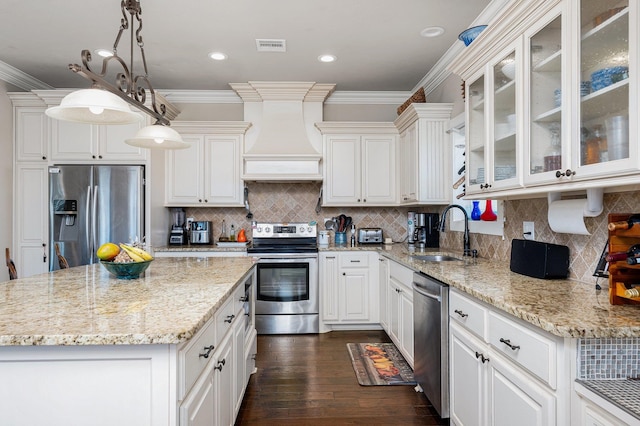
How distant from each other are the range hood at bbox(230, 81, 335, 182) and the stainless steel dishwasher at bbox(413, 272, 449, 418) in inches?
78.7

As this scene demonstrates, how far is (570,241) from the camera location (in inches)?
79.3

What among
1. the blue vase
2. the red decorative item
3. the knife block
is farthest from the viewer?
the blue vase

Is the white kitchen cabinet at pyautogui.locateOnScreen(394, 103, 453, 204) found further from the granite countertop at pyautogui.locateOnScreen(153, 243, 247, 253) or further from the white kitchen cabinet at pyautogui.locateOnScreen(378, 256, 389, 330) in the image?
the granite countertop at pyautogui.locateOnScreen(153, 243, 247, 253)

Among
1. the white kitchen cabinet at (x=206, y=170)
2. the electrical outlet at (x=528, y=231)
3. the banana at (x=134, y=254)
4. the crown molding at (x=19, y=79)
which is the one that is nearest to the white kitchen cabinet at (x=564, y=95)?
the electrical outlet at (x=528, y=231)

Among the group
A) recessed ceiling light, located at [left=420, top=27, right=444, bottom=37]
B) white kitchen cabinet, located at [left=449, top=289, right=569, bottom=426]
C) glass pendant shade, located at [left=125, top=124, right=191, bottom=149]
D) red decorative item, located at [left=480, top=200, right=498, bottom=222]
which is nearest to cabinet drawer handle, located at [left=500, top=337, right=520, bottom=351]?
white kitchen cabinet, located at [left=449, top=289, right=569, bottom=426]

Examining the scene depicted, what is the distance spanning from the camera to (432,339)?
2.26 m

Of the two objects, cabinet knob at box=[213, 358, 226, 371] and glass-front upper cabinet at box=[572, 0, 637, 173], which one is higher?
glass-front upper cabinet at box=[572, 0, 637, 173]

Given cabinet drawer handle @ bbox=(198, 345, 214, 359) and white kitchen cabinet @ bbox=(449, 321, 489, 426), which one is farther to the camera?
white kitchen cabinet @ bbox=(449, 321, 489, 426)

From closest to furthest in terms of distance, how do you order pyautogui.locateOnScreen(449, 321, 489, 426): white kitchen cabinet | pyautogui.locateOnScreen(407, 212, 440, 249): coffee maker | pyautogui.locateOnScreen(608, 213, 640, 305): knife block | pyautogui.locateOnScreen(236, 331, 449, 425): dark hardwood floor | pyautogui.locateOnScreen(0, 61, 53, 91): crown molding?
pyautogui.locateOnScreen(608, 213, 640, 305): knife block → pyautogui.locateOnScreen(449, 321, 489, 426): white kitchen cabinet → pyautogui.locateOnScreen(236, 331, 449, 425): dark hardwood floor → pyautogui.locateOnScreen(0, 61, 53, 91): crown molding → pyautogui.locateOnScreen(407, 212, 440, 249): coffee maker

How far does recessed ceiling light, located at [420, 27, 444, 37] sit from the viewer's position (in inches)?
117

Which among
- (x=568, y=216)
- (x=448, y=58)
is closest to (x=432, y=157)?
(x=448, y=58)

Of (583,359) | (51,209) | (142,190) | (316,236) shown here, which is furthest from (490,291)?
(51,209)

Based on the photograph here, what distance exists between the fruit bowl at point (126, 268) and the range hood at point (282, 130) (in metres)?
2.23

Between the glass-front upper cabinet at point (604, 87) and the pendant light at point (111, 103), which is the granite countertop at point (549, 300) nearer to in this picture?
the glass-front upper cabinet at point (604, 87)
